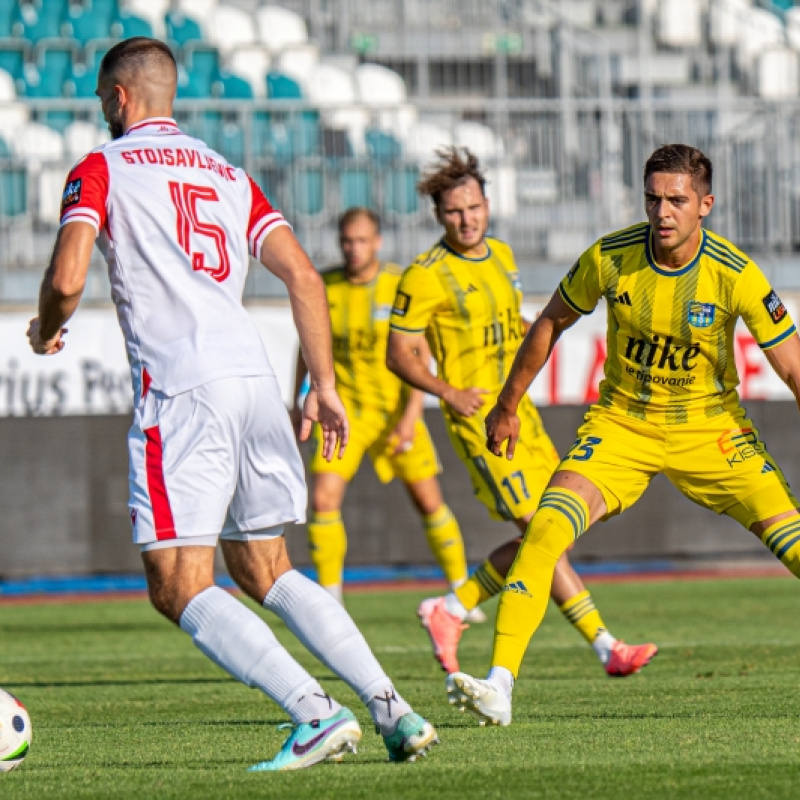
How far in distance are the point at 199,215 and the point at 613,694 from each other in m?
3.25

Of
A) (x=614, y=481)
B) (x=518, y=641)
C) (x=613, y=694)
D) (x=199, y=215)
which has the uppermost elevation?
(x=199, y=215)

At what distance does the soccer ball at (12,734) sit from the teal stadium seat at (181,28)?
1600cm

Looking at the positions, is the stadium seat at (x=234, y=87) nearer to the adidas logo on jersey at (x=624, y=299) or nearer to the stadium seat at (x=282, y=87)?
the stadium seat at (x=282, y=87)

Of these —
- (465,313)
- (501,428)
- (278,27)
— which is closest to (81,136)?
(278,27)

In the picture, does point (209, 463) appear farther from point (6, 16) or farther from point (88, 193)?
point (6, 16)

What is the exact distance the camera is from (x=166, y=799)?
4.57 m

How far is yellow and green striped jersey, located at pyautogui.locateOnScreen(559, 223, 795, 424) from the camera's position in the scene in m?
6.29

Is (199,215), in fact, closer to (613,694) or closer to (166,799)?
(166,799)

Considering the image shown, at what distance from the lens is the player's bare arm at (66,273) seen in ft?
15.7

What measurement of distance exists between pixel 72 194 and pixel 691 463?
2755mm

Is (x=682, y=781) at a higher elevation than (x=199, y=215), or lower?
lower

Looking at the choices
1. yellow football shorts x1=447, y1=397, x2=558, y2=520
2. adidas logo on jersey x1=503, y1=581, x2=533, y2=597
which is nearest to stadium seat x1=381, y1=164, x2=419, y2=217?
yellow football shorts x1=447, y1=397, x2=558, y2=520

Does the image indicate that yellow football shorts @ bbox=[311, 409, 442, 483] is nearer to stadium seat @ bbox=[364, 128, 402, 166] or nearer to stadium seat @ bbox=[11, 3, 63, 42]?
stadium seat @ bbox=[364, 128, 402, 166]

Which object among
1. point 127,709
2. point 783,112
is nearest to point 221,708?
point 127,709
